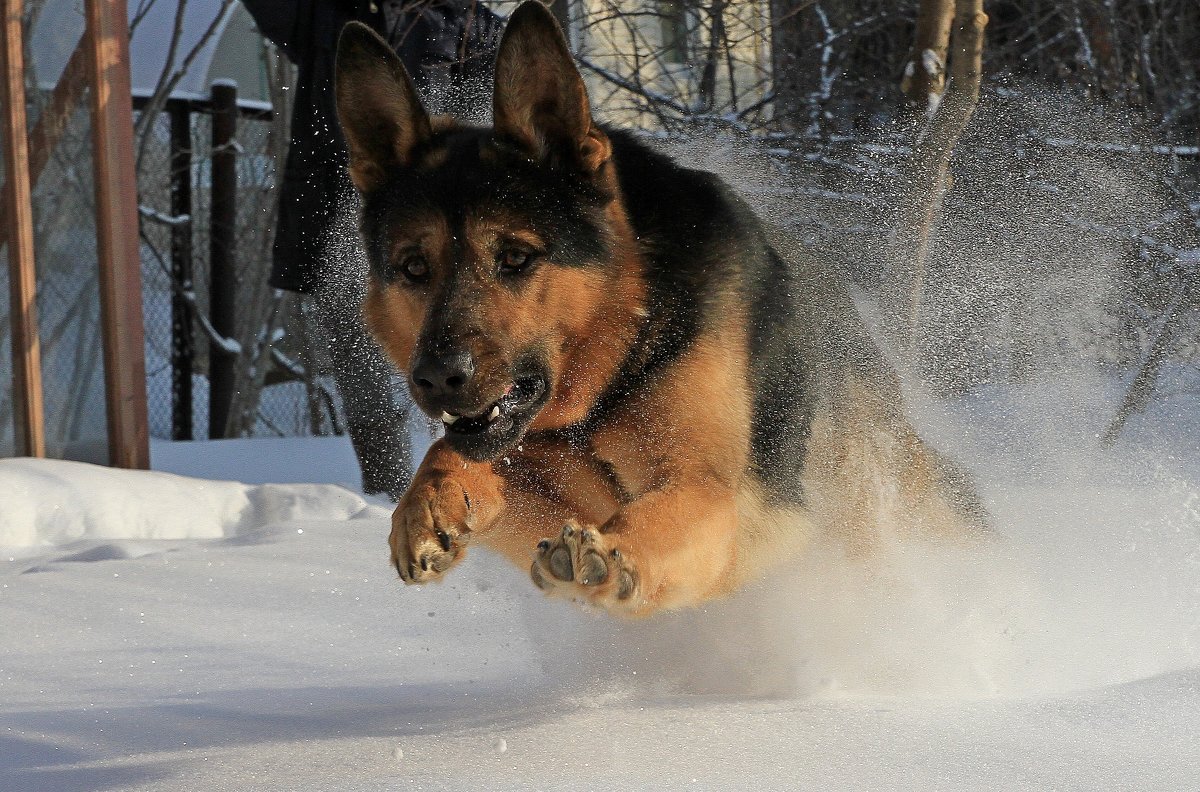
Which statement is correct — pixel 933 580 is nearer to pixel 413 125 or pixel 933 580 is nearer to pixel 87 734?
pixel 413 125

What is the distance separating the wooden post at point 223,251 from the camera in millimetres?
7969

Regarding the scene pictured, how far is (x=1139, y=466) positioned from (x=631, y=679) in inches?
95.3

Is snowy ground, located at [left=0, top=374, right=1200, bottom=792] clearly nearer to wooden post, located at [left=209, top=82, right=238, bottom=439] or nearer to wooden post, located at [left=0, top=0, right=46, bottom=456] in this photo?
wooden post, located at [left=0, top=0, right=46, bottom=456]

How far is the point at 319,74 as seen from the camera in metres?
4.54

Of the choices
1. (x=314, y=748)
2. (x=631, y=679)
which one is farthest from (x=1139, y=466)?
(x=314, y=748)

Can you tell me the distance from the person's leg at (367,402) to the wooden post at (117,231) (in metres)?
1.13

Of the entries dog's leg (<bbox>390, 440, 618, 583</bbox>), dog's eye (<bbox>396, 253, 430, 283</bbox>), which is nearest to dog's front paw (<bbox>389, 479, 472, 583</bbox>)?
dog's leg (<bbox>390, 440, 618, 583</bbox>)

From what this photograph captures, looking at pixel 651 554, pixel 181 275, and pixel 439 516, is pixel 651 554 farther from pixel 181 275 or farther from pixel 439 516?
pixel 181 275

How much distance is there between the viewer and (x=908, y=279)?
4543 millimetres

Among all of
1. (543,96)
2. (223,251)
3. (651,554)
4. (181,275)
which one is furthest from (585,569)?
(181,275)

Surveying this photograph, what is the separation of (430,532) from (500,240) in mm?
555

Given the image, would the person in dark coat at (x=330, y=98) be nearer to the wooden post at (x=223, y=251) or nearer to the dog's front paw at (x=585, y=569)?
the dog's front paw at (x=585, y=569)

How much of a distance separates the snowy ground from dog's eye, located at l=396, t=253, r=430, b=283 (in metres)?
0.84

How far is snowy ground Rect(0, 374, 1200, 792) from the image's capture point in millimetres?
2047
